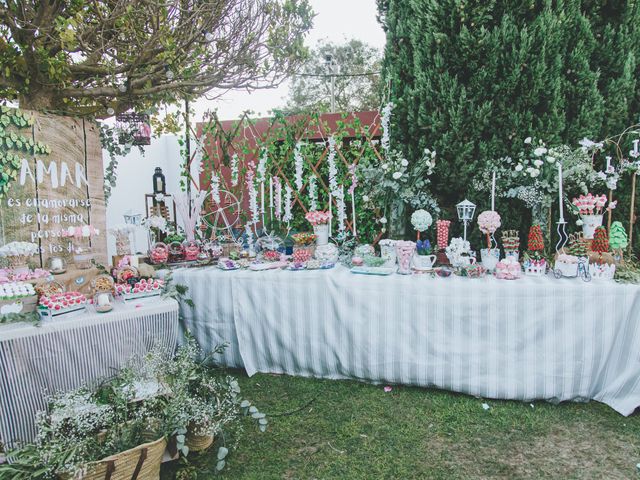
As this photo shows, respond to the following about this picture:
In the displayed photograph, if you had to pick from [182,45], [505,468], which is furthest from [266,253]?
[505,468]

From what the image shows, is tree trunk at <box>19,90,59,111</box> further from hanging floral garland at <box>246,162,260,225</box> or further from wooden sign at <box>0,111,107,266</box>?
hanging floral garland at <box>246,162,260,225</box>

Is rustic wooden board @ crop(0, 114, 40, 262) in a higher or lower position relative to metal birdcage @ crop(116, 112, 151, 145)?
lower

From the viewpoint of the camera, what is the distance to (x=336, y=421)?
222 cm

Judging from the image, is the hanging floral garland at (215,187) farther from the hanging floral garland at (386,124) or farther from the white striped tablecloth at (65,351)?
the white striped tablecloth at (65,351)

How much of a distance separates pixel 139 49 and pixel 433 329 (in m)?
2.49

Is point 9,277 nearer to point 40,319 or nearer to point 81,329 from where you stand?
point 40,319

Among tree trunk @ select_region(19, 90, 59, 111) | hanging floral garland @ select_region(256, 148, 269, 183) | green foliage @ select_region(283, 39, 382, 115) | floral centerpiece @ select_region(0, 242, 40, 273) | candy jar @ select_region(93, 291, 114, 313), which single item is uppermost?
green foliage @ select_region(283, 39, 382, 115)

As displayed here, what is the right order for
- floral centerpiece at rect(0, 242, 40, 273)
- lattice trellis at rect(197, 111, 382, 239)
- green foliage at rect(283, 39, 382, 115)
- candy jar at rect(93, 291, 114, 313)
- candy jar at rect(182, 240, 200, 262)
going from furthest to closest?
1. green foliage at rect(283, 39, 382, 115)
2. lattice trellis at rect(197, 111, 382, 239)
3. candy jar at rect(182, 240, 200, 262)
4. floral centerpiece at rect(0, 242, 40, 273)
5. candy jar at rect(93, 291, 114, 313)

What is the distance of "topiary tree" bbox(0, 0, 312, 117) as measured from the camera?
2369mm

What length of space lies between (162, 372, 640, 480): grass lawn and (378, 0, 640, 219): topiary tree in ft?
5.16

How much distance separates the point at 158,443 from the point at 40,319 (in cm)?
80

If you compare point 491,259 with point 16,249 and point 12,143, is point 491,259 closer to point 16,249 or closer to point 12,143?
point 16,249

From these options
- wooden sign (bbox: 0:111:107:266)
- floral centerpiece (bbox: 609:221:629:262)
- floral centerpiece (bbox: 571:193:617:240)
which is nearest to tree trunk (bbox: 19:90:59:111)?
wooden sign (bbox: 0:111:107:266)

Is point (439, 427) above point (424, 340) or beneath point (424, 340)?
beneath
